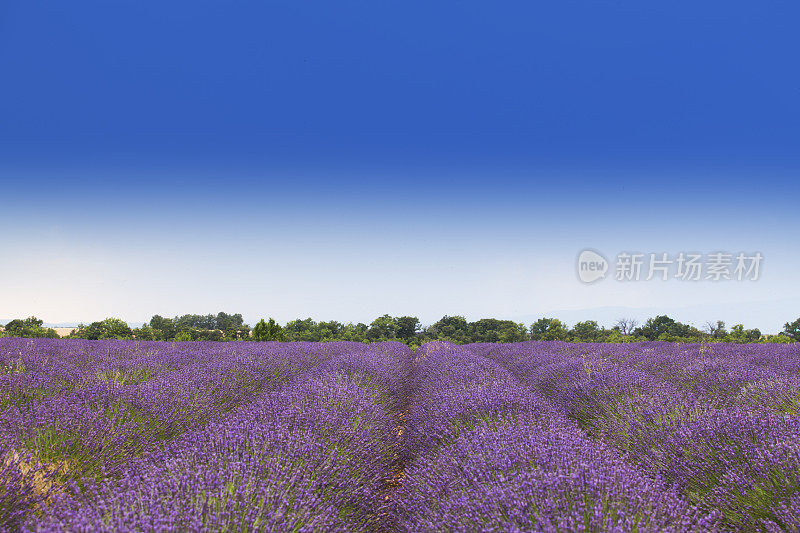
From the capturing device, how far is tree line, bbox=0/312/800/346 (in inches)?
607

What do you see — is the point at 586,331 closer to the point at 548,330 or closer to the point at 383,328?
the point at 548,330

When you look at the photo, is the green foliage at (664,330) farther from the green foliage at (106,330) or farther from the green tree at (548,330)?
the green foliage at (106,330)

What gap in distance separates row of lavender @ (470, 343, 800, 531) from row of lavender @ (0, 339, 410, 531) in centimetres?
165

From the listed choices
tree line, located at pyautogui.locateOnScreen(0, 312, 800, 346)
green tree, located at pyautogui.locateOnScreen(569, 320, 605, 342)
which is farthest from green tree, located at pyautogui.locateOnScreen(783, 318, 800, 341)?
green tree, located at pyautogui.locateOnScreen(569, 320, 605, 342)

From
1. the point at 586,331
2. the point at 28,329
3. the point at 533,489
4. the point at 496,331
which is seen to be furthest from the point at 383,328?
the point at 533,489

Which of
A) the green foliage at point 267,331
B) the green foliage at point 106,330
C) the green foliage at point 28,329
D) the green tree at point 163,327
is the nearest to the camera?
the green foliage at point 28,329

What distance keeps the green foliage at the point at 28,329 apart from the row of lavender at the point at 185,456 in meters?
15.5

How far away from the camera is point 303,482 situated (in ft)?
5.48

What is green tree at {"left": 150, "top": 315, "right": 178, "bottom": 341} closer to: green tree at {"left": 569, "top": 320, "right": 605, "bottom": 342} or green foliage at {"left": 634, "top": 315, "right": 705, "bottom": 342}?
green tree at {"left": 569, "top": 320, "right": 605, "bottom": 342}

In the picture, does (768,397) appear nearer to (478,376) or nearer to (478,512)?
(478,376)

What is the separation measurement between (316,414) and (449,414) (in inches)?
37.5

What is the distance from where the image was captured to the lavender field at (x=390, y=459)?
137 centimetres

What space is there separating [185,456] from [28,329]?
62.3 feet

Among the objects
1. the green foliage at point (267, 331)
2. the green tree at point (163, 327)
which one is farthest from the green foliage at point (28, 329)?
the green foliage at point (267, 331)
